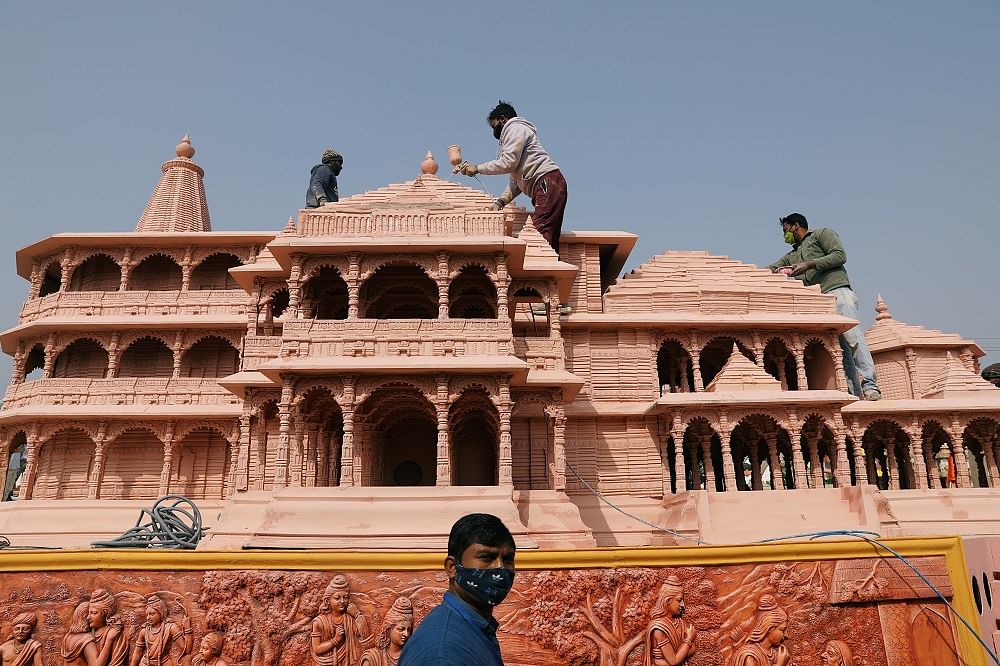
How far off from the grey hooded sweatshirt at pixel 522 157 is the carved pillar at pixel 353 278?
7.01 meters

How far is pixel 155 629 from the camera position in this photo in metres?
5.53

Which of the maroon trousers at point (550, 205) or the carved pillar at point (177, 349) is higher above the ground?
the maroon trousers at point (550, 205)

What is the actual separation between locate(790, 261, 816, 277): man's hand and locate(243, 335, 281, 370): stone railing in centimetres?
1907

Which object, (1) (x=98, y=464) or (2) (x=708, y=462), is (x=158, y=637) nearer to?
(2) (x=708, y=462)

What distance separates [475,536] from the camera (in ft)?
9.47

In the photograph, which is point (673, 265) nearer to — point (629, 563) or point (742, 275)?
point (742, 275)

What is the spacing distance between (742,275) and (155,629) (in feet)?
69.2

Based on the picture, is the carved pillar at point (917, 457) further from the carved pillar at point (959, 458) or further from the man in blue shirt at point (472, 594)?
the man in blue shirt at point (472, 594)

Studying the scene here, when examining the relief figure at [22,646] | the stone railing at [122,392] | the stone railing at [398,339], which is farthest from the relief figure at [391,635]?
the stone railing at [122,392]

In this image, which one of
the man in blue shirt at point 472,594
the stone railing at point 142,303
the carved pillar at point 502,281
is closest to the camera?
the man in blue shirt at point 472,594

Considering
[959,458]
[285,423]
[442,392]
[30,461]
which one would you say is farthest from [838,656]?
[30,461]

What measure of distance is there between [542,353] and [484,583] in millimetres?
14617

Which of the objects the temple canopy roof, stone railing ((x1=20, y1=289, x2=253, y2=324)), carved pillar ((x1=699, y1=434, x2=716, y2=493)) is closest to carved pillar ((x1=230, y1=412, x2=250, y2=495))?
stone railing ((x1=20, y1=289, x2=253, y2=324))

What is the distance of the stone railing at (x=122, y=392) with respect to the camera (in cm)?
2236
